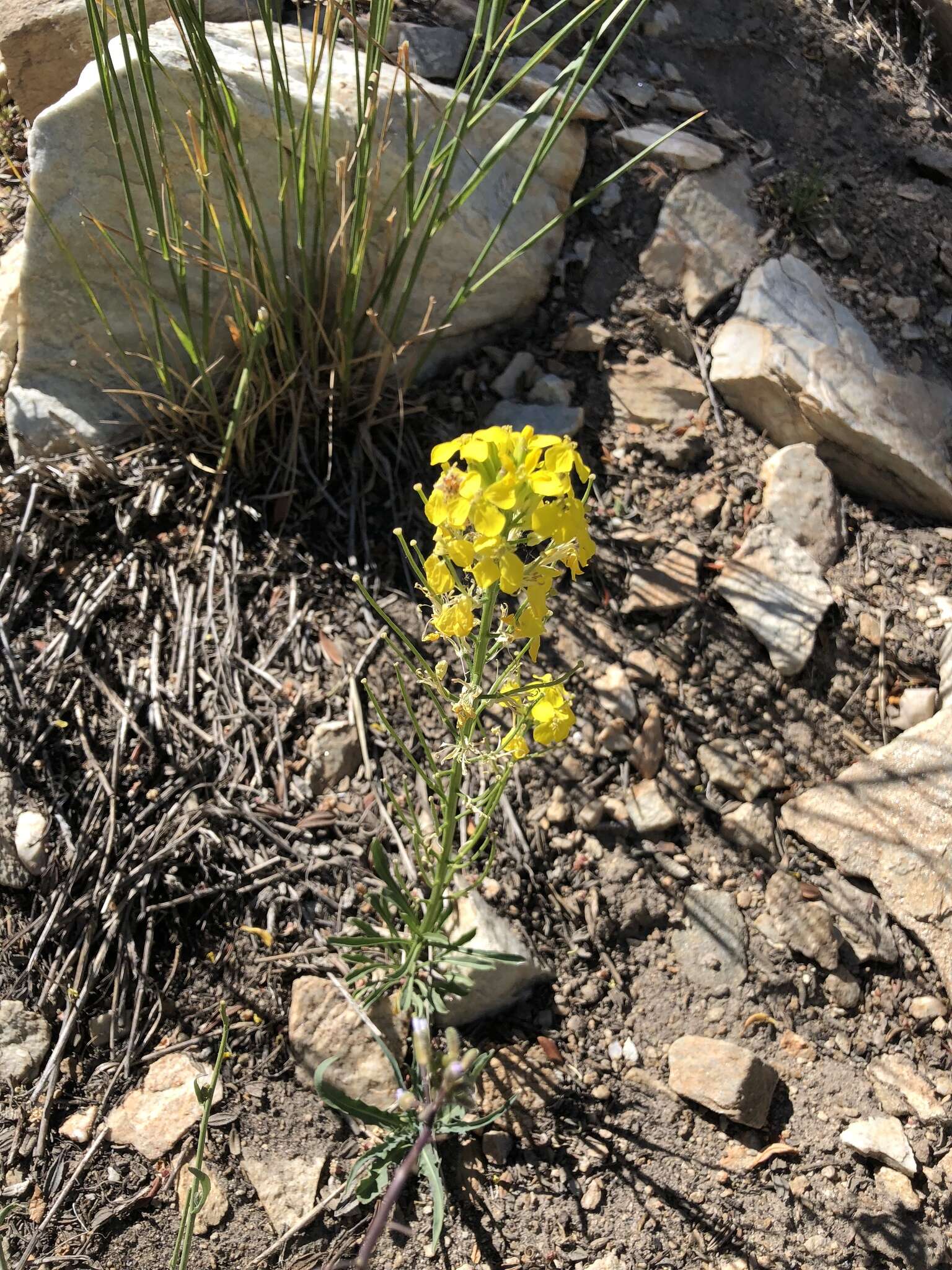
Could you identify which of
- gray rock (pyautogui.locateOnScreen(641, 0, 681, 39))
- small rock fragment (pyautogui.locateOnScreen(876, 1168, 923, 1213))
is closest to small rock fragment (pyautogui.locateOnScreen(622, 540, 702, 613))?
small rock fragment (pyautogui.locateOnScreen(876, 1168, 923, 1213))

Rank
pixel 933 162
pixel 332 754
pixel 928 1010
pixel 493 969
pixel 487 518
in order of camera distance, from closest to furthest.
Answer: pixel 487 518 → pixel 493 969 → pixel 928 1010 → pixel 332 754 → pixel 933 162

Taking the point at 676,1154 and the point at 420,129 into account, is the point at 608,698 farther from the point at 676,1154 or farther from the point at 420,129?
the point at 420,129

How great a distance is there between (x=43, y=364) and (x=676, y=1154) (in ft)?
7.91

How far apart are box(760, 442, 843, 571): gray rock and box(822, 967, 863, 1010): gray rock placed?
3.57ft

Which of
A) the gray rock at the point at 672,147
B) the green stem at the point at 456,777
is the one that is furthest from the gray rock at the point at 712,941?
the gray rock at the point at 672,147

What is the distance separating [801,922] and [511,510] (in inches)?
53.3

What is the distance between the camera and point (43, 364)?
2510 mm

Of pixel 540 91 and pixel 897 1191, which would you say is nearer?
→ pixel 897 1191

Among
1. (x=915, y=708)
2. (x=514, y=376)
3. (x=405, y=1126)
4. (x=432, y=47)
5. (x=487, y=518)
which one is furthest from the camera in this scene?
(x=432, y=47)

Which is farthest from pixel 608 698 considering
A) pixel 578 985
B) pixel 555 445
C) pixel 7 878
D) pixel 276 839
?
pixel 7 878

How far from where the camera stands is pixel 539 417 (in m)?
2.69

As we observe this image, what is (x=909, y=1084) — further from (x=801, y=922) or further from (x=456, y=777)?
(x=456, y=777)

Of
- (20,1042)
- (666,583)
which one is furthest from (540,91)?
(20,1042)

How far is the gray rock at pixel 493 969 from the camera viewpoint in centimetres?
197
